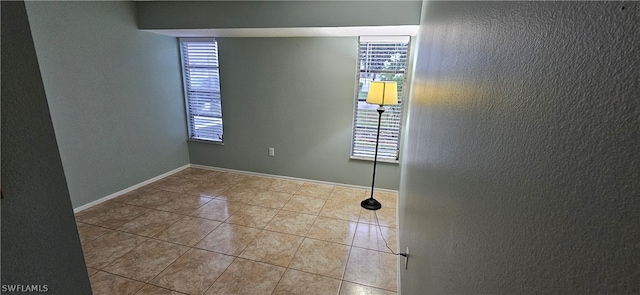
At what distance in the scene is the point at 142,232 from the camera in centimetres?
255

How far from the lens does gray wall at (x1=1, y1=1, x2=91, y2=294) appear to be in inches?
26.7

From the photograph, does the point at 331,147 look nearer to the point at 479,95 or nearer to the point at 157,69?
the point at 157,69

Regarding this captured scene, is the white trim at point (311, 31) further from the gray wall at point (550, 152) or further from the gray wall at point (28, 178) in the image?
the gray wall at point (28, 178)

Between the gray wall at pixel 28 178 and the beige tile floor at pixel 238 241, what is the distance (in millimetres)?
1268

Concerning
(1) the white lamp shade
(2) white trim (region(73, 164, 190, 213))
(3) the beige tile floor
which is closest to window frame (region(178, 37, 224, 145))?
(2) white trim (region(73, 164, 190, 213))

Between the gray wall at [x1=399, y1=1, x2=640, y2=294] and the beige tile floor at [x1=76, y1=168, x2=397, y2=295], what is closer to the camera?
the gray wall at [x1=399, y1=1, x2=640, y2=294]

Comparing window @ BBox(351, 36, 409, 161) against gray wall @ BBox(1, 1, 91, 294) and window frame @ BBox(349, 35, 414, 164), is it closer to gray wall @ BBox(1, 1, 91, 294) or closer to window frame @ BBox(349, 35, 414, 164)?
window frame @ BBox(349, 35, 414, 164)

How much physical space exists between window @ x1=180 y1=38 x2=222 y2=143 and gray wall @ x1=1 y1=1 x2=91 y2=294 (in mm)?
3345

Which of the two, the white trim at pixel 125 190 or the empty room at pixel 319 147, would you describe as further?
the white trim at pixel 125 190

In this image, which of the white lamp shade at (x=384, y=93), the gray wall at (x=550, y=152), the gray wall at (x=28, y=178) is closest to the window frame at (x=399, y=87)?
the white lamp shade at (x=384, y=93)

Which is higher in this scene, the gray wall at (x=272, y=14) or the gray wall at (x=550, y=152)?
the gray wall at (x=272, y=14)

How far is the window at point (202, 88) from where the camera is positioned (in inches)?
152

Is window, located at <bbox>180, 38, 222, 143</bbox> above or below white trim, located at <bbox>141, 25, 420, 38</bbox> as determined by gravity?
below

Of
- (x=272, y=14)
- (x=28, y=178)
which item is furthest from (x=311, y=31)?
(x=28, y=178)
